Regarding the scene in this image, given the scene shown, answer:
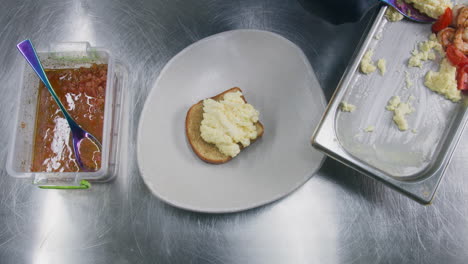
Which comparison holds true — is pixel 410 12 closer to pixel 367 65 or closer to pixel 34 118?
pixel 367 65

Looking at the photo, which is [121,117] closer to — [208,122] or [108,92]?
[108,92]

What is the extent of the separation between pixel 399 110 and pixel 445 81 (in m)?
0.16

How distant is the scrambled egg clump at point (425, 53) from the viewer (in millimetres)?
1116

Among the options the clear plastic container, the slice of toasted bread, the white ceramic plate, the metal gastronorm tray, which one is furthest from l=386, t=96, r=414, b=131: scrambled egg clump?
the clear plastic container

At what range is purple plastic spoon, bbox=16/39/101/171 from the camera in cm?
104

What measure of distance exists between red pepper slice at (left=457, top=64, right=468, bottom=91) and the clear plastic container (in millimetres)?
1077

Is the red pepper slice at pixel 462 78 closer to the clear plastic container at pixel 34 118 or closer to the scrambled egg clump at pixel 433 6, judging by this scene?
the scrambled egg clump at pixel 433 6

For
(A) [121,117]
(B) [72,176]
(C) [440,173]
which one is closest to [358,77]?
(C) [440,173]

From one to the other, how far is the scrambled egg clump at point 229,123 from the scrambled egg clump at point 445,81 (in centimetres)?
55

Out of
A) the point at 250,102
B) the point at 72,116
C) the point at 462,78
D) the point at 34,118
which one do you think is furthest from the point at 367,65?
the point at 34,118

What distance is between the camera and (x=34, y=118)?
1.13 meters

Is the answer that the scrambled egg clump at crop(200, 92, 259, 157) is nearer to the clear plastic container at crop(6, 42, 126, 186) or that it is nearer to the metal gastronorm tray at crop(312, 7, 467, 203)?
the metal gastronorm tray at crop(312, 7, 467, 203)

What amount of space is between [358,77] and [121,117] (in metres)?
0.80

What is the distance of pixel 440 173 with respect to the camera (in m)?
0.97
